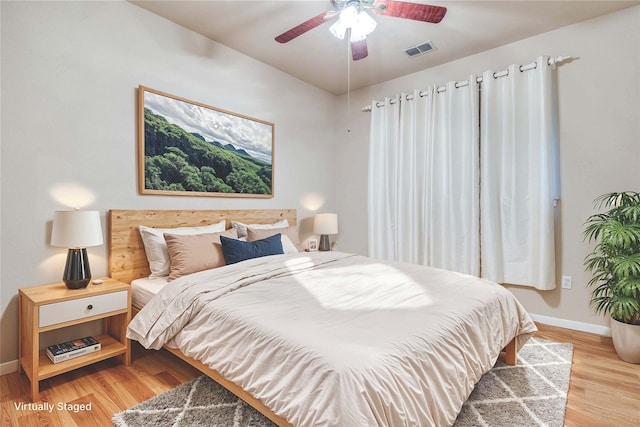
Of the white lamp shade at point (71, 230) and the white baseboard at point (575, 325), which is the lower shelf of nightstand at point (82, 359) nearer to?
the white lamp shade at point (71, 230)

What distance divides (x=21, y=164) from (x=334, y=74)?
3172 millimetres

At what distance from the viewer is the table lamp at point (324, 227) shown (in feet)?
13.4

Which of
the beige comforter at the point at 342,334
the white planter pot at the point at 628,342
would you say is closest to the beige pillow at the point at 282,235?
the beige comforter at the point at 342,334

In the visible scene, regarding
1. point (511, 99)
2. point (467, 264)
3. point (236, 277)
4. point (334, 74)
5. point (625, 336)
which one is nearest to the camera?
point (236, 277)

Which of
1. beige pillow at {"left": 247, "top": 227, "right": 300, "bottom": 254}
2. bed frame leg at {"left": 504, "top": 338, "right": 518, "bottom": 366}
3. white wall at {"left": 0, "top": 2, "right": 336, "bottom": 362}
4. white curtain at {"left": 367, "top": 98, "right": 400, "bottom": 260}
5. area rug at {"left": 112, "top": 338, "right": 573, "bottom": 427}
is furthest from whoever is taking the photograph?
white curtain at {"left": 367, "top": 98, "right": 400, "bottom": 260}

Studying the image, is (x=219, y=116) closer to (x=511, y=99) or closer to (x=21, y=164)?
(x=21, y=164)

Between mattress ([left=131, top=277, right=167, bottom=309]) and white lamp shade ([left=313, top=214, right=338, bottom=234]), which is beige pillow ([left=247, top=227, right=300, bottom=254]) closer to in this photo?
white lamp shade ([left=313, top=214, right=338, bottom=234])

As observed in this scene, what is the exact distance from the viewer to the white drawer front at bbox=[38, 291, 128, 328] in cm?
192

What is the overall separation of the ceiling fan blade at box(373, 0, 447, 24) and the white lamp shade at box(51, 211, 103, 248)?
2.36 m

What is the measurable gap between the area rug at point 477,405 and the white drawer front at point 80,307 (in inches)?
26.9

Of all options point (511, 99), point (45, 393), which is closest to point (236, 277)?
point (45, 393)

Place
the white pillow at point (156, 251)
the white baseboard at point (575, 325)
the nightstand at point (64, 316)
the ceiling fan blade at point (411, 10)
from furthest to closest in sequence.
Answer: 1. the white baseboard at point (575, 325)
2. the white pillow at point (156, 251)
3. the ceiling fan blade at point (411, 10)
4. the nightstand at point (64, 316)

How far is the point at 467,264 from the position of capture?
3.46 meters

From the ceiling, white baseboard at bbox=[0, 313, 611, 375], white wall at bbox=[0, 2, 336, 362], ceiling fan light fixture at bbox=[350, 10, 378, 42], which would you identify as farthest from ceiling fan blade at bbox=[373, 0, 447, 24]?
white baseboard at bbox=[0, 313, 611, 375]
